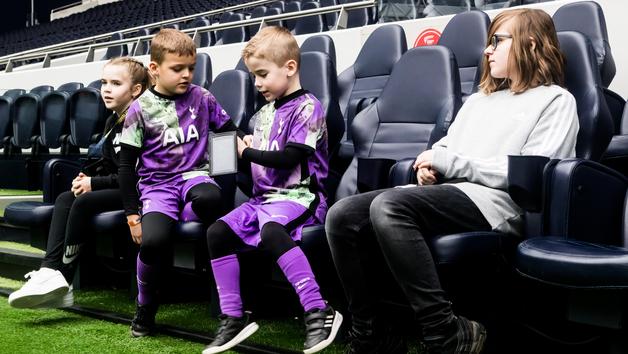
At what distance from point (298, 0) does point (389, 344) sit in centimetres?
678

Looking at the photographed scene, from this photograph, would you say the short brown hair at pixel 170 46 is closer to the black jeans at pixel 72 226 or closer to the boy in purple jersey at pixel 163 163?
the boy in purple jersey at pixel 163 163

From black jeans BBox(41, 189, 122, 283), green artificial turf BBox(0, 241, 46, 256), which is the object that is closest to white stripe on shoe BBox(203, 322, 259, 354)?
black jeans BBox(41, 189, 122, 283)

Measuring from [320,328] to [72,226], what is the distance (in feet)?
3.21

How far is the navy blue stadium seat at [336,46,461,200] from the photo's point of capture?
2.05 meters

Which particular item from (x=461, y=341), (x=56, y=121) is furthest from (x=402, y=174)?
(x=56, y=121)

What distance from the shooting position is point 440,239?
145 cm

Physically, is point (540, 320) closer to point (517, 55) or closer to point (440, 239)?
point (440, 239)

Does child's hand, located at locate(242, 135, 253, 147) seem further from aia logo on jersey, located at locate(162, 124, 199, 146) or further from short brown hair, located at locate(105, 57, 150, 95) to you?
short brown hair, located at locate(105, 57, 150, 95)

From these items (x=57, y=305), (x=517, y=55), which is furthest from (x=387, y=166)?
(x=57, y=305)

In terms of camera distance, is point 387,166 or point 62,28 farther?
point 62,28

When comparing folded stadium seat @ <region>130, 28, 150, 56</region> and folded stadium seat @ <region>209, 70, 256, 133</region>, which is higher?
folded stadium seat @ <region>130, 28, 150, 56</region>

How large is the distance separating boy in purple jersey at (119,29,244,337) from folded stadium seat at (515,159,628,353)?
90cm

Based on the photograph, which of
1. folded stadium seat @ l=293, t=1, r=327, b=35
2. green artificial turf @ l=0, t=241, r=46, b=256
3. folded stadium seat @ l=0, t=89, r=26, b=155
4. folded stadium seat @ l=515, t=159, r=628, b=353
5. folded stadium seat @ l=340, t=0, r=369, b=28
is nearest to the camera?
folded stadium seat @ l=515, t=159, r=628, b=353

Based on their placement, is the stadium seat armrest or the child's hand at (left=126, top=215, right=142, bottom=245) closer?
the stadium seat armrest
